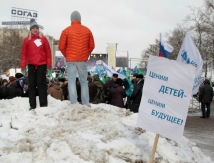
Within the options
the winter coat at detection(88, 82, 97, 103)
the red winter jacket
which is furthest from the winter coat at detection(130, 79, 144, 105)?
the red winter jacket

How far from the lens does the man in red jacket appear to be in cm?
743

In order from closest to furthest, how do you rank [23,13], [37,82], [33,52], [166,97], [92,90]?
[166,97]
[33,52]
[37,82]
[92,90]
[23,13]

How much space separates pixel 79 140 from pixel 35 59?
2.74 m

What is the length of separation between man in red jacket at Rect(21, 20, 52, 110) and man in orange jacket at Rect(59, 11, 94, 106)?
391 mm

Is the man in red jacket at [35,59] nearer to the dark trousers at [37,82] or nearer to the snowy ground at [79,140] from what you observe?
the dark trousers at [37,82]

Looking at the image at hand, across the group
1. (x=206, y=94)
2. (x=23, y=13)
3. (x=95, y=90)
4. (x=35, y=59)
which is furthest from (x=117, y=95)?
(x=23, y=13)

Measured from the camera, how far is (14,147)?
5.11m

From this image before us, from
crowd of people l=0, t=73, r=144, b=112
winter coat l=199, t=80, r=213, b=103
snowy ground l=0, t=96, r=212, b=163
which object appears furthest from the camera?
winter coat l=199, t=80, r=213, b=103

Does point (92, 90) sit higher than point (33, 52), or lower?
lower

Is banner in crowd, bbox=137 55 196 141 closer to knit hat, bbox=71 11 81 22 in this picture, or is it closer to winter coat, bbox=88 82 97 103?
knit hat, bbox=71 11 81 22

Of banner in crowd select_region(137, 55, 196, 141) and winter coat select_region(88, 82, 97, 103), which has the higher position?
banner in crowd select_region(137, 55, 196, 141)

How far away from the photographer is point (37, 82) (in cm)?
762

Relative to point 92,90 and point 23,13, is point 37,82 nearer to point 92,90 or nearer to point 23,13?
point 92,90

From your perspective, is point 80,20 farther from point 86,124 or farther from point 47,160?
point 47,160
